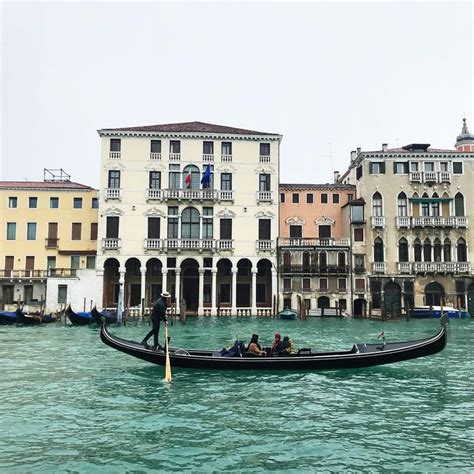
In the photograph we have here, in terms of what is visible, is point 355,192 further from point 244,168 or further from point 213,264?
point 213,264

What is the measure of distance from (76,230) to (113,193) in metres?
3.84

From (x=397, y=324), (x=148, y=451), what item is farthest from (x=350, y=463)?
(x=397, y=324)

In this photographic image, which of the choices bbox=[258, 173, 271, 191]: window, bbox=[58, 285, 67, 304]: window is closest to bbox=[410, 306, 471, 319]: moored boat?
bbox=[258, 173, 271, 191]: window

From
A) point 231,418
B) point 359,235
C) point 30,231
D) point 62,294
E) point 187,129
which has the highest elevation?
point 187,129

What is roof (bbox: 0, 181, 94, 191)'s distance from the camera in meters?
32.6

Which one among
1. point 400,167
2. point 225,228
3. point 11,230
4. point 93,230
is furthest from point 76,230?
point 400,167

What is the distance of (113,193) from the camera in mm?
31047

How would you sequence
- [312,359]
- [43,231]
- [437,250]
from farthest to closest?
1. [43,231]
2. [437,250]
3. [312,359]

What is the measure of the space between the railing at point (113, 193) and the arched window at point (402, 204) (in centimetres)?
1702

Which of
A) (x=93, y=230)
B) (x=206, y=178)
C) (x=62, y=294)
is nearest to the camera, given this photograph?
(x=62, y=294)

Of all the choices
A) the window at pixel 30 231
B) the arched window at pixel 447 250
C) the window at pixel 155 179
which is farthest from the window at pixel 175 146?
the arched window at pixel 447 250

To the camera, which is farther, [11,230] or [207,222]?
[11,230]

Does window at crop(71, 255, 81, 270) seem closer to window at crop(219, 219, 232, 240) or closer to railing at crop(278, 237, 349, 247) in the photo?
window at crop(219, 219, 232, 240)

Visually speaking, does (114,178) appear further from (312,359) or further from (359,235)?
A: (312,359)
